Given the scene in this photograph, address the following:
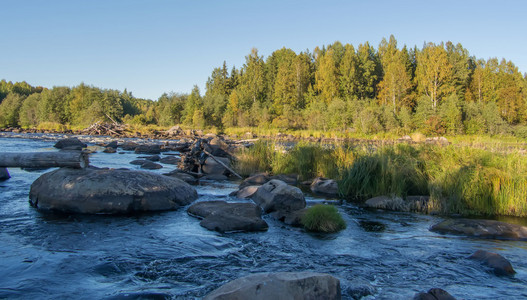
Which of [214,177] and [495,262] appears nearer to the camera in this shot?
[495,262]

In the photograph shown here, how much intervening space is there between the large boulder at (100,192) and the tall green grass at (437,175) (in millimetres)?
5782

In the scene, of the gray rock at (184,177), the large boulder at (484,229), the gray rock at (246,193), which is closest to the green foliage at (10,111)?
the gray rock at (184,177)

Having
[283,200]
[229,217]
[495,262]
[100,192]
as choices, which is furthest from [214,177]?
[495,262]

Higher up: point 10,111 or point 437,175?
point 10,111

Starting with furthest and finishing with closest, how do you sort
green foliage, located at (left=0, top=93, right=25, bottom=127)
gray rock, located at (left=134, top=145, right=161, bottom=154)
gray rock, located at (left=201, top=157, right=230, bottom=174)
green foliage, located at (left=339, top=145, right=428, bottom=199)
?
1. green foliage, located at (left=0, top=93, right=25, bottom=127)
2. gray rock, located at (left=134, top=145, right=161, bottom=154)
3. gray rock, located at (left=201, top=157, right=230, bottom=174)
4. green foliage, located at (left=339, top=145, right=428, bottom=199)

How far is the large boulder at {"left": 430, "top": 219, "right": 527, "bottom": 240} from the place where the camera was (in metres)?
7.05

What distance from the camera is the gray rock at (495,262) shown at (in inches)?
205

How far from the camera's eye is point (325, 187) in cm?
1177

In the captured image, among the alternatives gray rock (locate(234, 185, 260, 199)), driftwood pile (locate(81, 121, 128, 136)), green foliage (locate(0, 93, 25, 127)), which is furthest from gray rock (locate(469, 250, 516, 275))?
green foliage (locate(0, 93, 25, 127))

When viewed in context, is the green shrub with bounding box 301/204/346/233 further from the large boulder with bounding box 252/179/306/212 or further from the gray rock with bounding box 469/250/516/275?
the gray rock with bounding box 469/250/516/275

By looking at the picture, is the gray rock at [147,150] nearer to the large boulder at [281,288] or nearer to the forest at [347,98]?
the large boulder at [281,288]

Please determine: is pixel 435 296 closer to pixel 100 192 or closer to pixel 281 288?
pixel 281 288

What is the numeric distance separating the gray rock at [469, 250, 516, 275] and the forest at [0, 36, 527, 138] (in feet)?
147

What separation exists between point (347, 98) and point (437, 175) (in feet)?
192
